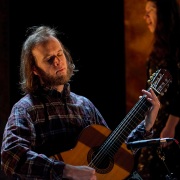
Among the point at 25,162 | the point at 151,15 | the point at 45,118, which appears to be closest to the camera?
the point at 25,162

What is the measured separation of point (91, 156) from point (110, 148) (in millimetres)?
132

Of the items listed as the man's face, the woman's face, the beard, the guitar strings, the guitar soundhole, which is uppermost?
the woman's face

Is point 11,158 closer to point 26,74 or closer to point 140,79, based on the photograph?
point 26,74

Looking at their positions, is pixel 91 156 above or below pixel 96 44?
below

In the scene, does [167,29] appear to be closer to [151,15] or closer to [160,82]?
[151,15]

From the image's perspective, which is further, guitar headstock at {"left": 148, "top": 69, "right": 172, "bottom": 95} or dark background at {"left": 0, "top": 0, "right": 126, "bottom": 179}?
dark background at {"left": 0, "top": 0, "right": 126, "bottom": 179}

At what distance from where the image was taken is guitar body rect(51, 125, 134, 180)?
2.42m

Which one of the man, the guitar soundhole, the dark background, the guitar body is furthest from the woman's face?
the guitar soundhole

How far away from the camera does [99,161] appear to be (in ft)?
8.11

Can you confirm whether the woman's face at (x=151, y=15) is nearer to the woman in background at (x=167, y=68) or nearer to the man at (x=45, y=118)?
the woman in background at (x=167, y=68)

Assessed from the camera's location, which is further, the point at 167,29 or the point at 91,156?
the point at 167,29

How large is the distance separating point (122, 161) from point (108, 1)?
2012 mm

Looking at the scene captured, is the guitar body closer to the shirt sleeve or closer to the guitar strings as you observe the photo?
the guitar strings

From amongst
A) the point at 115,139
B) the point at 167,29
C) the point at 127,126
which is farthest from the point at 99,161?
the point at 167,29
